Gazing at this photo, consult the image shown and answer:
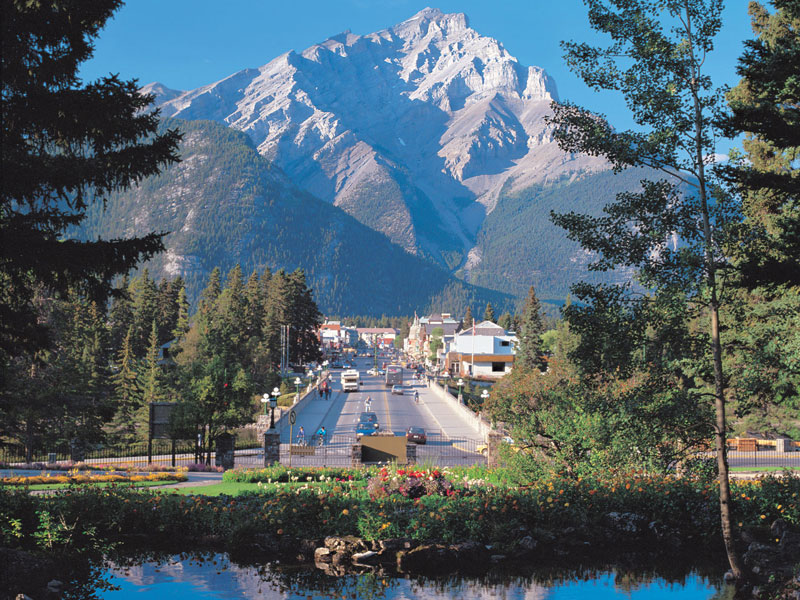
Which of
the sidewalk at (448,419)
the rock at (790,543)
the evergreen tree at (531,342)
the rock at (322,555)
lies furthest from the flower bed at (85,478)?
the evergreen tree at (531,342)

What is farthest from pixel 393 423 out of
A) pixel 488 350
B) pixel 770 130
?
pixel 488 350

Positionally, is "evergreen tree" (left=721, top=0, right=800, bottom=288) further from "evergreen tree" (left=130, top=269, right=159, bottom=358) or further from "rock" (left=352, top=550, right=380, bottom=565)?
"evergreen tree" (left=130, top=269, right=159, bottom=358)

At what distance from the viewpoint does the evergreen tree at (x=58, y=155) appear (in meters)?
12.2

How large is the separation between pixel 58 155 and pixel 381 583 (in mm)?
9918

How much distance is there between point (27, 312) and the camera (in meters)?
12.9

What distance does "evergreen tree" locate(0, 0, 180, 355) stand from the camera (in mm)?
12195

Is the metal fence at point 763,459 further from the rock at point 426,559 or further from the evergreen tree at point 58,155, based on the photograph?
the evergreen tree at point 58,155

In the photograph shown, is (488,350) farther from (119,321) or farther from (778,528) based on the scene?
(778,528)

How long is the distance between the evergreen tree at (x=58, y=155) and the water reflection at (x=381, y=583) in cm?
517

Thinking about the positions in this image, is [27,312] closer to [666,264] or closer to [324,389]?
[666,264]

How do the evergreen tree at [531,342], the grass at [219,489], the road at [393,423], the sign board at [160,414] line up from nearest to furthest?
the grass at [219,489], the sign board at [160,414], the road at [393,423], the evergreen tree at [531,342]

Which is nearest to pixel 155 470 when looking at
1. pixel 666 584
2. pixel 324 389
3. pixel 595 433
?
pixel 595 433

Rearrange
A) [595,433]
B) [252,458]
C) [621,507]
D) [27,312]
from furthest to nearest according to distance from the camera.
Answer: [252,458] < [595,433] < [621,507] < [27,312]

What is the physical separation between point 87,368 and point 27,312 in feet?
137
